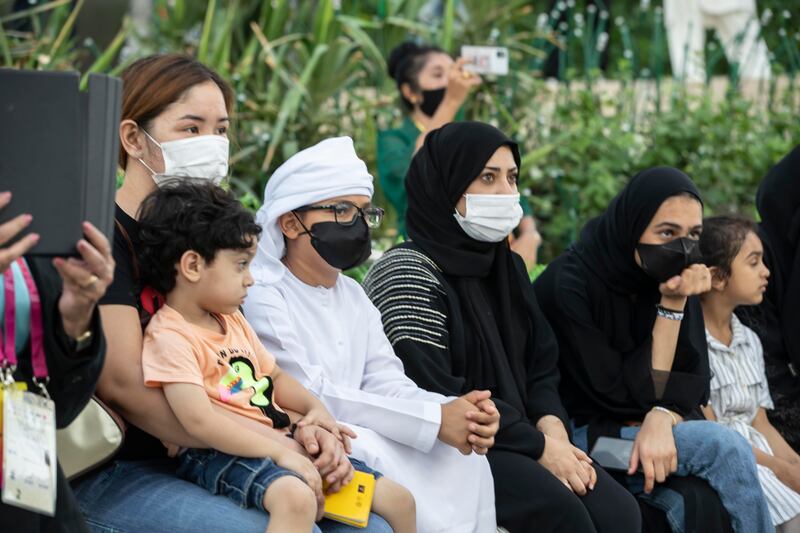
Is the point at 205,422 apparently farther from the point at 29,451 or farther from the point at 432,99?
the point at 432,99

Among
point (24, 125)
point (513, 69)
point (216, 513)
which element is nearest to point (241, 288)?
point (216, 513)

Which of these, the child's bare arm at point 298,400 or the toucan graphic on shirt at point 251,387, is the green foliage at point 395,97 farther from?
the toucan graphic on shirt at point 251,387

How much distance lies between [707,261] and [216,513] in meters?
2.43

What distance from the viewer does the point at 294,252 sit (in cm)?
379

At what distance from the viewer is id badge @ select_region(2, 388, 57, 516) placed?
2412 mm

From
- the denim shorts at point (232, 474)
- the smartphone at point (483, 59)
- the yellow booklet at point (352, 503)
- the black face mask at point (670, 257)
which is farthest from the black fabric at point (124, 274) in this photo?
the smartphone at point (483, 59)

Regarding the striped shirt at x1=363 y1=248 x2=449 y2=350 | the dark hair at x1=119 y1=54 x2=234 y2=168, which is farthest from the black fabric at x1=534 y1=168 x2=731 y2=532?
the dark hair at x1=119 y1=54 x2=234 y2=168

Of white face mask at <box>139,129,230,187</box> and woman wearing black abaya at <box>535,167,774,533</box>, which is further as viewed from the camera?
woman wearing black abaya at <box>535,167,774,533</box>

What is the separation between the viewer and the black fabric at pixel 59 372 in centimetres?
259

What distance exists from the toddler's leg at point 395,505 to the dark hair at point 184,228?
71cm

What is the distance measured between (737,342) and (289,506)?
237cm

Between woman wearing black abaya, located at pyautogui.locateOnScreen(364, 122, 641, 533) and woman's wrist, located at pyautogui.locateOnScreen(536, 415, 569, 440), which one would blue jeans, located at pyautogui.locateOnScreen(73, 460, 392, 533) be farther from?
woman's wrist, located at pyautogui.locateOnScreen(536, 415, 569, 440)

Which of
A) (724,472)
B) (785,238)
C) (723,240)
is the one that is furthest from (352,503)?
(785,238)

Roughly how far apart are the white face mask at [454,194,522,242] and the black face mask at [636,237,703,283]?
524 mm
